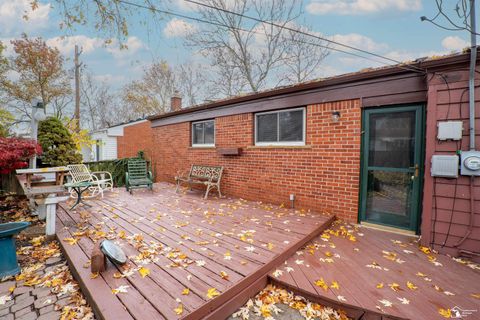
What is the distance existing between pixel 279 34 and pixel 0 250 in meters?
15.0

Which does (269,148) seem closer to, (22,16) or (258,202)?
(258,202)

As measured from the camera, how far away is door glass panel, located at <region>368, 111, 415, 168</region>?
3664 mm

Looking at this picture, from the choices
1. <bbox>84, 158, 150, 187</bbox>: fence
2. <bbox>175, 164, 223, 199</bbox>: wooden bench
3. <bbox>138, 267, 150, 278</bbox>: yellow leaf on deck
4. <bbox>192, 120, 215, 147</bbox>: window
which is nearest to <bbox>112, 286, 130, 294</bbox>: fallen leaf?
<bbox>138, 267, 150, 278</bbox>: yellow leaf on deck

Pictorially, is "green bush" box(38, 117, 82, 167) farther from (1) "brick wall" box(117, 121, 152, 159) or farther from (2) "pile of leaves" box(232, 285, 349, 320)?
(2) "pile of leaves" box(232, 285, 349, 320)

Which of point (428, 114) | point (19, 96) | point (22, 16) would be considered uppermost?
point (19, 96)

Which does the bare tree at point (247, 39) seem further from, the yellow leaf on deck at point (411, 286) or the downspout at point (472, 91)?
the yellow leaf on deck at point (411, 286)

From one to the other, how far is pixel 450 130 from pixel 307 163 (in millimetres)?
2290

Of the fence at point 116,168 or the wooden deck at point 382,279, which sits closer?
the wooden deck at point 382,279

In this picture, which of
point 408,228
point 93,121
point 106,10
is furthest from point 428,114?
point 93,121

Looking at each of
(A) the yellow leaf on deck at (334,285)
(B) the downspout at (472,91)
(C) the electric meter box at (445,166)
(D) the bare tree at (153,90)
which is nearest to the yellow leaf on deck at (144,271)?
(A) the yellow leaf on deck at (334,285)

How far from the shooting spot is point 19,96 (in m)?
12.3

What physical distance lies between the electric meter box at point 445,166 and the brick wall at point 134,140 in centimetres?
1373

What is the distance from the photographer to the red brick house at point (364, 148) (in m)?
3.08

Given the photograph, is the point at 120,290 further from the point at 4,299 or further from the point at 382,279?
the point at 382,279
